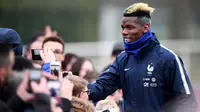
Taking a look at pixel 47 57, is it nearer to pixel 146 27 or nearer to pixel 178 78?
pixel 146 27

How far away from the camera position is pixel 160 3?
21641mm

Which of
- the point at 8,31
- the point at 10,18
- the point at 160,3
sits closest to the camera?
the point at 8,31

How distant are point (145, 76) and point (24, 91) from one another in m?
2.23

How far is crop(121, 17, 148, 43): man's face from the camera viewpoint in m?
6.99

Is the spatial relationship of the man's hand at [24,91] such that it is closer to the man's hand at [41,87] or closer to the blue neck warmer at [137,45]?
the man's hand at [41,87]

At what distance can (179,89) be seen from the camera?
6730 mm

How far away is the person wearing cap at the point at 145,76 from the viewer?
6777 millimetres

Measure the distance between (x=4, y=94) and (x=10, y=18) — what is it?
14.6m

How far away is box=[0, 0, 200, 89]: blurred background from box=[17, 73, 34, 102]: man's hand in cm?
A: 1398

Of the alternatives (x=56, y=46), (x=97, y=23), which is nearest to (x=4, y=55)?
(x=56, y=46)

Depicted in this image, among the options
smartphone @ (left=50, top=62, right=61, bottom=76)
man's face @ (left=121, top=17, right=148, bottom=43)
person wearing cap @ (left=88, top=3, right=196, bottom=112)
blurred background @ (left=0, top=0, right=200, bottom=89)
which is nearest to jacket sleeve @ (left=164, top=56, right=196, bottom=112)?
person wearing cap @ (left=88, top=3, right=196, bottom=112)

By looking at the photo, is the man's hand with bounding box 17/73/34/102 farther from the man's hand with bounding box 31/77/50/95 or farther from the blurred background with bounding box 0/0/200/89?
the blurred background with bounding box 0/0/200/89

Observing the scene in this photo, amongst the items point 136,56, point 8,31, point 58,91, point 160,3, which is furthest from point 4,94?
point 160,3

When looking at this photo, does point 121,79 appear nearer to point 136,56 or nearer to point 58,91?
point 136,56
